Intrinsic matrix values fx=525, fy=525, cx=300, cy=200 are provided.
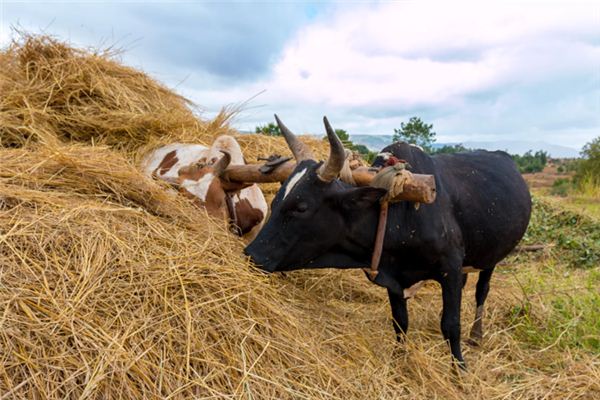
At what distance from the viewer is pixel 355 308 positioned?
3.96 m

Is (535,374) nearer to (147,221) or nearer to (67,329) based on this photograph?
(147,221)

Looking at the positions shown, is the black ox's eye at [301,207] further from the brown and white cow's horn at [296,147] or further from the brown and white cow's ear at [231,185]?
the brown and white cow's ear at [231,185]

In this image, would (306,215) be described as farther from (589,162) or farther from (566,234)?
(589,162)

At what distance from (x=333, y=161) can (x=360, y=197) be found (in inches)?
10.5

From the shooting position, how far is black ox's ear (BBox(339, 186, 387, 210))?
271cm

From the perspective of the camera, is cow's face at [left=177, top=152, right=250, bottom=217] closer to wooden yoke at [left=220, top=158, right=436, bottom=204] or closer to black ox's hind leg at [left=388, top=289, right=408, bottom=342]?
wooden yoke at [left=220, top=158, right=436, bottom=204]

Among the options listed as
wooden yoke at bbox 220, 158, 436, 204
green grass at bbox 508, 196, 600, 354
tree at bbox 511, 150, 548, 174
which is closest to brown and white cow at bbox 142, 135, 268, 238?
wooden yoke at bbox 220, 158, 436, 204

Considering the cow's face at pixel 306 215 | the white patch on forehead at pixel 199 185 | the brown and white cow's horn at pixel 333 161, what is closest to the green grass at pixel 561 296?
the cow's face at pixel 306 215

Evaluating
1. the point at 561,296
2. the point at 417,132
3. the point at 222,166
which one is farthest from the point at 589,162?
the point at 222,166

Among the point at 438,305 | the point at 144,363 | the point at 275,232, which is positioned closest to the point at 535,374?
the point at 438,305

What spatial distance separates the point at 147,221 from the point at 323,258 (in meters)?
0.97

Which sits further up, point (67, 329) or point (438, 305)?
point (67, 329)

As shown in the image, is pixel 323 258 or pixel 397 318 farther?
pixel 397 318

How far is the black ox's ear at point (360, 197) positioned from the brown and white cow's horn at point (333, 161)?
129 millimetres
